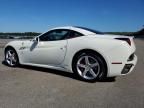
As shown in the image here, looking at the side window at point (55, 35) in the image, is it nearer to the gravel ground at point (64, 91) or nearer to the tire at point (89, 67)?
the tire at point (89, 67)

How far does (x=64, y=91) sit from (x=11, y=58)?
3.72 m

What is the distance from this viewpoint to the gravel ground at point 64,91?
4.81 m

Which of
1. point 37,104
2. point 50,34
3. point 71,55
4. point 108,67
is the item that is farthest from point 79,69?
point 37,104

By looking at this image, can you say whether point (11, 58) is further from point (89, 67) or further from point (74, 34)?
point (89, 67)

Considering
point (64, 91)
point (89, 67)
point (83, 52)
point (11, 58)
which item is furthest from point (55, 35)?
point (64, 91)

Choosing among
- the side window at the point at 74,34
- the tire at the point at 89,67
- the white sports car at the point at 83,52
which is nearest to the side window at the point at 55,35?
the white sports car at the point at 83,52

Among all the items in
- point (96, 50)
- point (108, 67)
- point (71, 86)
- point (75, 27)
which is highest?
point (75, 27)

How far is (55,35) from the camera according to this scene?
7676 mm

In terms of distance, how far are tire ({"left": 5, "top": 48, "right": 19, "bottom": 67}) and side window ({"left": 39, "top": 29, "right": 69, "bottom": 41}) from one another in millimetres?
Result: 1299

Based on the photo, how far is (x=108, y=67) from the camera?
6465mm

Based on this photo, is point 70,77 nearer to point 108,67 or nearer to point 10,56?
point 108,67

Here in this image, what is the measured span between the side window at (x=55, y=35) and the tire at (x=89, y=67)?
0.84m

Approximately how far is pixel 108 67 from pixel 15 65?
11.8 ft

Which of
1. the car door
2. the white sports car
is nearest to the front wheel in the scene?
the white sports car
